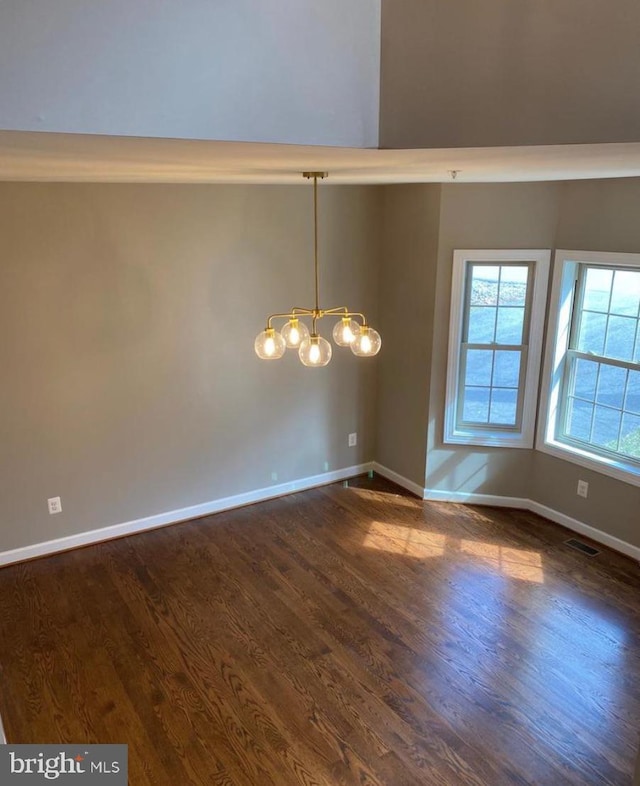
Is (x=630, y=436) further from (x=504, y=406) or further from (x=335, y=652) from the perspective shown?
(x=335, y=652)

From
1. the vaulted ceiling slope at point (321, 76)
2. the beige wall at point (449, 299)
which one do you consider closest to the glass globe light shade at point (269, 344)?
the vaulted ceiling slope at point (321, 76)

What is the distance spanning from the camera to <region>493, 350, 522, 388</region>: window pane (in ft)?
15.1

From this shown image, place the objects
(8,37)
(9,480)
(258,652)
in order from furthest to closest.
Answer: (9,480)
(258,652)
(8,37)

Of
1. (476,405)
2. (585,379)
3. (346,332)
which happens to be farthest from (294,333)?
(585,379)

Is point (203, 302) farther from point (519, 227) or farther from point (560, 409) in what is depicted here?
point (560, 409)

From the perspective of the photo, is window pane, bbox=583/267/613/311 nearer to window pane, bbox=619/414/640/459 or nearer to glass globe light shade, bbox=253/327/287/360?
window pane, bbox=619/414/640/459

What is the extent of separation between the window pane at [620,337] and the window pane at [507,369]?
644 mm

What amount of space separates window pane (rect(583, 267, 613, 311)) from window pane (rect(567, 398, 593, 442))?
0.71 metres

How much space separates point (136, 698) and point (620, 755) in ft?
7.45

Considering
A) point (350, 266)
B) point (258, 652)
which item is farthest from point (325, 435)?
point (258, 652)

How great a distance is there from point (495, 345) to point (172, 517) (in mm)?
2819

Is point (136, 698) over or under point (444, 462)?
under

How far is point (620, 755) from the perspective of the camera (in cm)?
268

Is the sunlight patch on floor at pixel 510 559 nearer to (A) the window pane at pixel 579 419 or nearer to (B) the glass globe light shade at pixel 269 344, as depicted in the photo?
(A) the window pane at pixel 579 419
